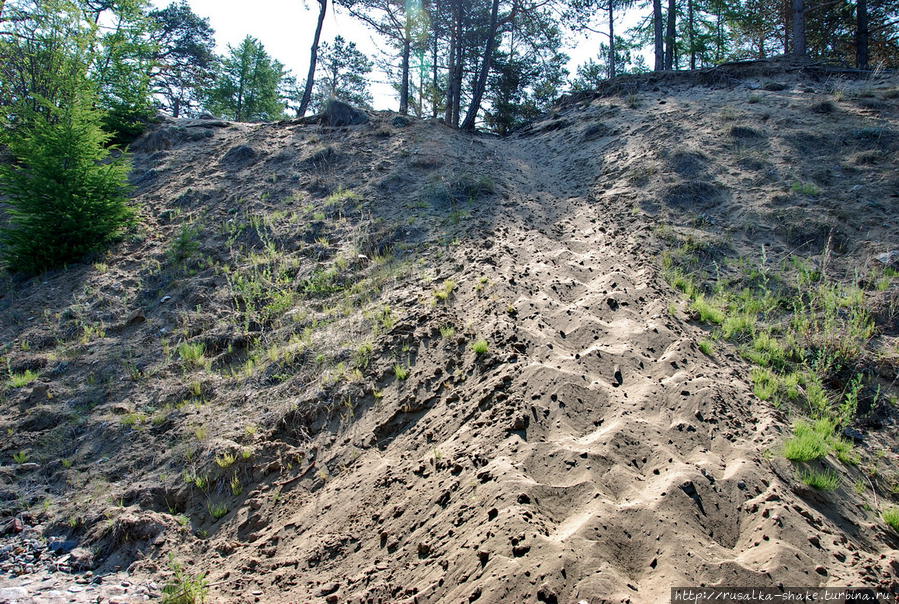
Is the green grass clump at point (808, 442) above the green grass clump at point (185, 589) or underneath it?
above

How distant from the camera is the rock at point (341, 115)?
13.4 m

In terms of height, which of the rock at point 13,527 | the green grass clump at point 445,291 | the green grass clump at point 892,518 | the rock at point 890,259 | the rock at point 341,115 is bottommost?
the rock at point 13,527

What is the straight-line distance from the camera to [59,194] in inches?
330

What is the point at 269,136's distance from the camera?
42.2 feet

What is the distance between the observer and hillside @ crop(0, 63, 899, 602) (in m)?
2.88

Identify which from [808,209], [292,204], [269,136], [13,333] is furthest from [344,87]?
[808,209]

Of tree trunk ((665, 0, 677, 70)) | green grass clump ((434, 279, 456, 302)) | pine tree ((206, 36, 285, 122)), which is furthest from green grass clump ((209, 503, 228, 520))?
pine tree ((206, 36, 285, 122))

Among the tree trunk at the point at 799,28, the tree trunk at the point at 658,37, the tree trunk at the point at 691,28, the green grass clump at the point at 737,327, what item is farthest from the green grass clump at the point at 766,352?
the tree trunk at the point at 691,28

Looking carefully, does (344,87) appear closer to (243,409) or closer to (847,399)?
(243,409)

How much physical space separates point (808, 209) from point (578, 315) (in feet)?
14.0

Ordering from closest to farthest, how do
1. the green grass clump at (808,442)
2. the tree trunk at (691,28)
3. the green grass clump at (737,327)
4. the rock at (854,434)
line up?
the green grass clump at (808,442) → the rock at (854,434) → the green grass clump at (737,327) → the tree trunk at (691,28)

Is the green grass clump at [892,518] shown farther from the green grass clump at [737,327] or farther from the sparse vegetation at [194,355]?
the sparse vegetation at [194,355]

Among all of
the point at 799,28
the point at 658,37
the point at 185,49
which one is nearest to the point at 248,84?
the point at 185,49

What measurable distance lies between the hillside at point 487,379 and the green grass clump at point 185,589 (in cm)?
10
